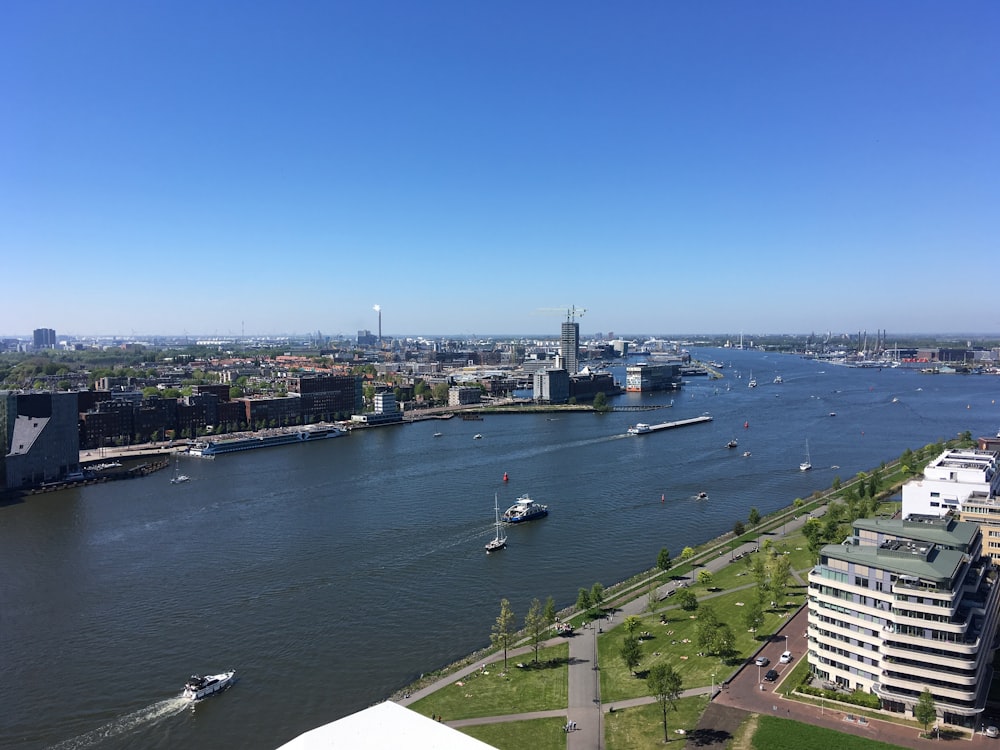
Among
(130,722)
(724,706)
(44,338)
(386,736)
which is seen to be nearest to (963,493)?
(724,706)

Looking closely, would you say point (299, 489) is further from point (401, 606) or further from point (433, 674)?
point (433, 674)

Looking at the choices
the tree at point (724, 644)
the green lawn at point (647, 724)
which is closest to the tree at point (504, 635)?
the green lawn at point (647, 724)

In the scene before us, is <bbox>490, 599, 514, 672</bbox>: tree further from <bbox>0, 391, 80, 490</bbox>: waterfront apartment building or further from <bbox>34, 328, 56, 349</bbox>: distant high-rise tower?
<bbox>34, 328, 56, 349</bbox>: distant high-rise tower

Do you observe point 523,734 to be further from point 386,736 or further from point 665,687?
point 386,736

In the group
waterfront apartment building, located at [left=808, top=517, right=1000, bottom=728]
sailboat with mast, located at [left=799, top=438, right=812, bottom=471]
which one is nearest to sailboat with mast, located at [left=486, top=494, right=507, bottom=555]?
waterfront apartment building, located at [left=808, top=517, right=1000, bottom=728]

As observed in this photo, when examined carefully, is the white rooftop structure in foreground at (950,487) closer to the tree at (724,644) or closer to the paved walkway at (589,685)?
the paved walkway at (589,685)

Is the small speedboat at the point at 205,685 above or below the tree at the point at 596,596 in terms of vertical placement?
below
